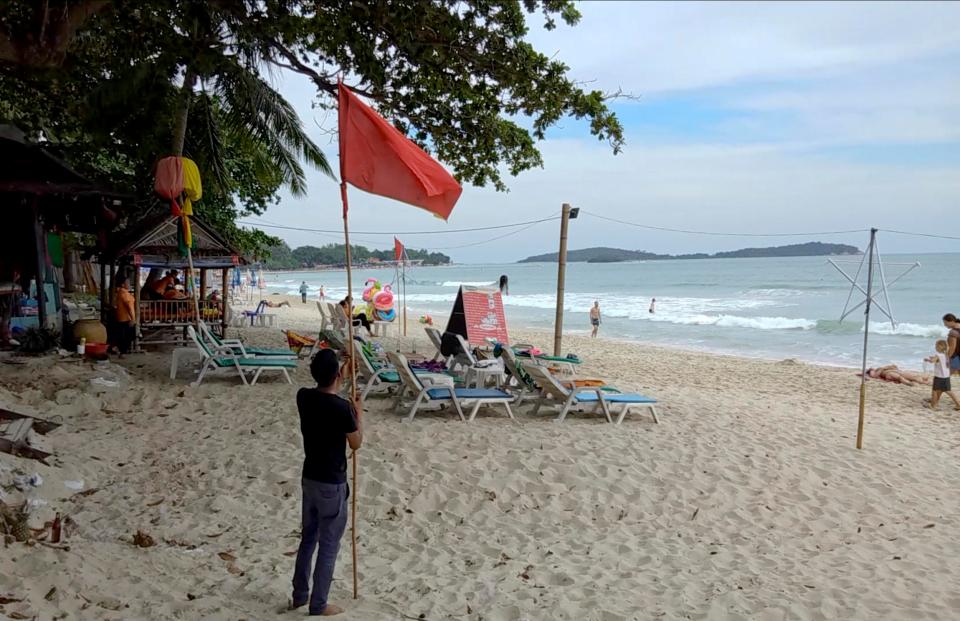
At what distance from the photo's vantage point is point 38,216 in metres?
9.98

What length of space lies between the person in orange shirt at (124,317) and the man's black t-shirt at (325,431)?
29.9ft

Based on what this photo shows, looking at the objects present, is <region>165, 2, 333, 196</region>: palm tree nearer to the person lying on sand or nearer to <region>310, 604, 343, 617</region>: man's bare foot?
<region>310, 604, 343, 617</region>: man's bare foot

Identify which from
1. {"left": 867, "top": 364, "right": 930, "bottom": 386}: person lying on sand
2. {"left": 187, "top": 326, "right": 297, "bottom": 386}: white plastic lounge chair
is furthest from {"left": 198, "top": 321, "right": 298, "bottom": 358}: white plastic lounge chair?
{"left": 867, "top": 364, "right": 930, "bottom": 386}: person lying on sand

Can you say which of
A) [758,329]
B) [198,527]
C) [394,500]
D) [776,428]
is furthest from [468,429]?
[758,329]

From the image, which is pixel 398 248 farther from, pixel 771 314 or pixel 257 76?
pixel 771 314

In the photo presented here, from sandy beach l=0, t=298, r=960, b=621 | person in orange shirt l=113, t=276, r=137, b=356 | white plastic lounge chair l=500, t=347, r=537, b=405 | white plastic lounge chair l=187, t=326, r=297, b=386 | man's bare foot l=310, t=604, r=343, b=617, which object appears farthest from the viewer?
person in orange shirt l=113, t=276, r=137, b=356

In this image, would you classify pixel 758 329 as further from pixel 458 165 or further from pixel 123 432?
pixel 123 432

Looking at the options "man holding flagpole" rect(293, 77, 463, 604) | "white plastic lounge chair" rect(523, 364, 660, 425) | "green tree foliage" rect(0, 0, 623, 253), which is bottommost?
"white plastic lounge chair" rect(523, 364, 660, 425)

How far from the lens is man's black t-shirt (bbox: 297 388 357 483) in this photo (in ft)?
10.0

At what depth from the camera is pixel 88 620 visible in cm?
307

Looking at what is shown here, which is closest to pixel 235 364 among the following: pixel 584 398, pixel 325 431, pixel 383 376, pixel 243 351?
pixel 243 351

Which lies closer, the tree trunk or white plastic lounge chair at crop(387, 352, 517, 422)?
white plastic lounge chair at crop(387, 352, 517, 422)

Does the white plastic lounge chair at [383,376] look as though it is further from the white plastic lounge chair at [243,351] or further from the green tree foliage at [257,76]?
the green tree foliage at [257,76]

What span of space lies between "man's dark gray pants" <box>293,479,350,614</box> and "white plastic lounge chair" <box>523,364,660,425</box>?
4.56 metres
